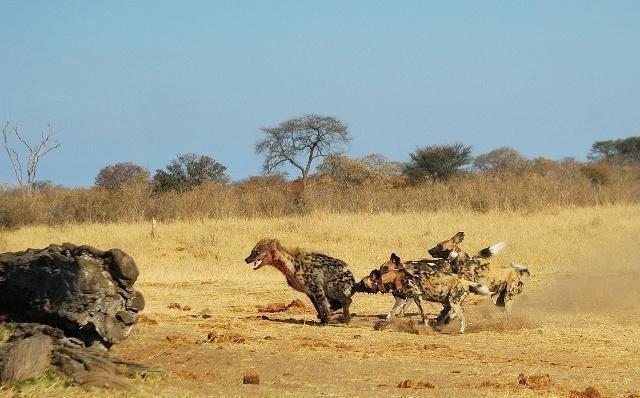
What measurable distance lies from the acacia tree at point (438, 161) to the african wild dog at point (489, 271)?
4661 cm

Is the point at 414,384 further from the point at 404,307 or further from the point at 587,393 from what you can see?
the point at 404,307

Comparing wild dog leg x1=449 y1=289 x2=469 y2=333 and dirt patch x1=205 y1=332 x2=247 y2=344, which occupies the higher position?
wild dog leg x1=449 y1=289 x2=469 y2=333

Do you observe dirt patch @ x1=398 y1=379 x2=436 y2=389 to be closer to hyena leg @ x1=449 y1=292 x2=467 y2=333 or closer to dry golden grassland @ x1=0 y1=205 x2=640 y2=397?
dry golden grassland @ x1=0 y1=205 x2=640 y2=397

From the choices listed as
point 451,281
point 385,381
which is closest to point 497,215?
point 451,281

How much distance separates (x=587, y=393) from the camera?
10664 millimetres

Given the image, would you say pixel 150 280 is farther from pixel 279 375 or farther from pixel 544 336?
pixel 279 375

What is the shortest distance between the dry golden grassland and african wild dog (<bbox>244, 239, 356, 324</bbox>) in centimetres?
51

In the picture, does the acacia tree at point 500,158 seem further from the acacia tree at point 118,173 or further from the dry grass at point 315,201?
the dry grass at point 315,201

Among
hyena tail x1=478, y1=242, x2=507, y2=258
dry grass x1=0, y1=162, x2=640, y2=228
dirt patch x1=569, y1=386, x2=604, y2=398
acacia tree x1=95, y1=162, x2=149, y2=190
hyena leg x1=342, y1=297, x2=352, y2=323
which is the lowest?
dirt patch x1=569, y1=386, x2=604, y2=398

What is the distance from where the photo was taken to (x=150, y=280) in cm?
2572

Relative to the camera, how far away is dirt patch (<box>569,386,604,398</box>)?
1058cm

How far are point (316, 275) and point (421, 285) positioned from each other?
5.60 feet

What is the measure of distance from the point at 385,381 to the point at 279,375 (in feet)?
3.73

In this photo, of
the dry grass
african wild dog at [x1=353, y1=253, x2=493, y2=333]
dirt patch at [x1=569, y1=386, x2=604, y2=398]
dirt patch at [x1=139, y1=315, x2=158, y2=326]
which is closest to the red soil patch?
african wild dog at [x1=353, y1=253, x2=493, y2=333]
